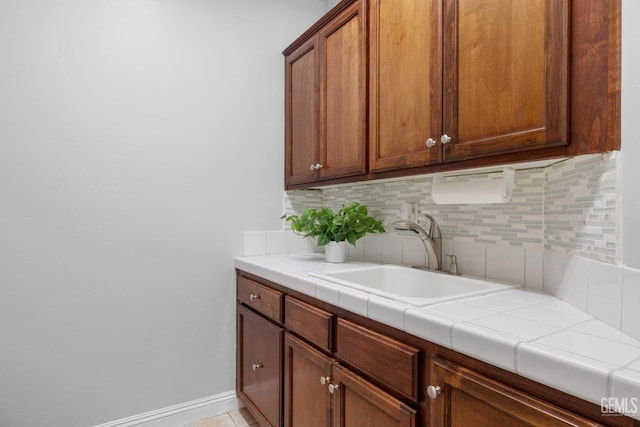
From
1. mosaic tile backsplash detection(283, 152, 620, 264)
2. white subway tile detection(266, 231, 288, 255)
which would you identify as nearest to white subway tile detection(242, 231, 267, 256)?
white subway tile detection(266, 231, 288, 255)

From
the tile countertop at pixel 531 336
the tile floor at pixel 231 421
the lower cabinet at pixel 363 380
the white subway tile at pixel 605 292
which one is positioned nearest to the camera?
the tile countertop at pixel 531 336

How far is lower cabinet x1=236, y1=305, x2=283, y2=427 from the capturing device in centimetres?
159

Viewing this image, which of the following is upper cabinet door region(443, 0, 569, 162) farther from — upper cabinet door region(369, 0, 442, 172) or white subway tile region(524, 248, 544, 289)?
white subway tile region(524, 248, 544, 289)

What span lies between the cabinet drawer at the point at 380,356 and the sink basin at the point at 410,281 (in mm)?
144

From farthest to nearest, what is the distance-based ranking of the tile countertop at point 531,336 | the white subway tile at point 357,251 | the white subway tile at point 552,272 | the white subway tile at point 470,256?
the white subway tile at point 357,251
the white subway tile at point 470,256
the white subway tile at point 552,272
the tile countertop at point 531,336

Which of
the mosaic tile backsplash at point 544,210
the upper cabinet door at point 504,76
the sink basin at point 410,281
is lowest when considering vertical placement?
the sink basin at point 410,281

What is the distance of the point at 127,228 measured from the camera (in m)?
1.83

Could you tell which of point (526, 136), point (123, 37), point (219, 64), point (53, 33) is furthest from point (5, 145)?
point (526, 136)

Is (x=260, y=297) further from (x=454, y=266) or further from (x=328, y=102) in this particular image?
(x=328, y=102)

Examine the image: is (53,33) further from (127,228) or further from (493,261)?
(493,261)

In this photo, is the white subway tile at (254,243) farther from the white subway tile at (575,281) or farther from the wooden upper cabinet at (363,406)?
the white subway tile at (575,281)

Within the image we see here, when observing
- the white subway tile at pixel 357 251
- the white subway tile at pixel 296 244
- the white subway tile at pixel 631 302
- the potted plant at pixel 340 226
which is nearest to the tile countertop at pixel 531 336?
the white subway tile at pixel 631 302

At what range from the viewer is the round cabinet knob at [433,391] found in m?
0.84

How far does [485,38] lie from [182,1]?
1.64 metres
